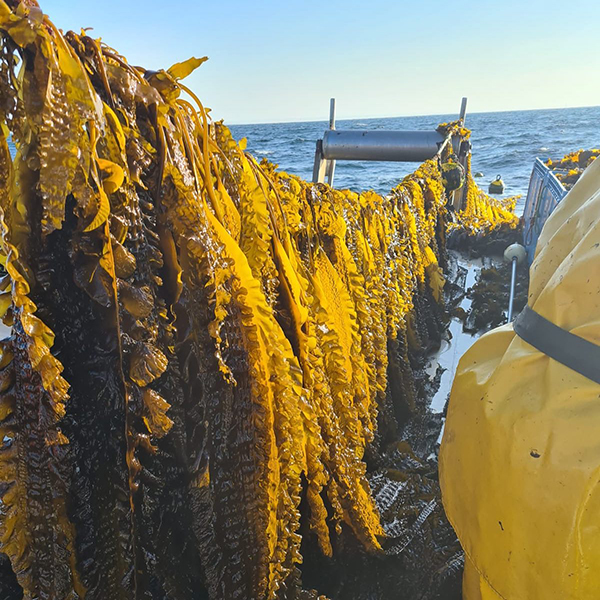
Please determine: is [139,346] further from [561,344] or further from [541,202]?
[541,202]

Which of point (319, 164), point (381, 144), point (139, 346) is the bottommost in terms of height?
point (139, 346)

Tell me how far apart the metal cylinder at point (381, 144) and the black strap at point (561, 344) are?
18.8 ft

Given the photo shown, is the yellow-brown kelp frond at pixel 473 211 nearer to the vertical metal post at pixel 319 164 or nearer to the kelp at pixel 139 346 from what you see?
the vertical metal post at pixel 319 164

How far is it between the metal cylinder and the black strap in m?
5.72

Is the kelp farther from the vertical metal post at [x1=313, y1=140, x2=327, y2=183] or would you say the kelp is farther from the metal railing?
the vertical metal post at [x1=313, y1=140, x2=327, y2=183]

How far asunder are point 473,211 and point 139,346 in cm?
695

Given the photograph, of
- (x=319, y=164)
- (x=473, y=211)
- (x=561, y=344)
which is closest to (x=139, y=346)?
(x=561, y=344)

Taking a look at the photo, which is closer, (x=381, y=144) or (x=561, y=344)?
(x=561, y=344)

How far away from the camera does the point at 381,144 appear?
6230mm

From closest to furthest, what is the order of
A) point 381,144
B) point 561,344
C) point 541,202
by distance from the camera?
point 561,344, point 541,202, point 381,144

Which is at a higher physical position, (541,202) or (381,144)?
(381,144)

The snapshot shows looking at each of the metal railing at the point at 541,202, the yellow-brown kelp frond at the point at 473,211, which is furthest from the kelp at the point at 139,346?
the yellow-brown kelp frond at the point at 473,211

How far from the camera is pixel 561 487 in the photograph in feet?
2.39

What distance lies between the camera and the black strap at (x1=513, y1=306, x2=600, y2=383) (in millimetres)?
725
